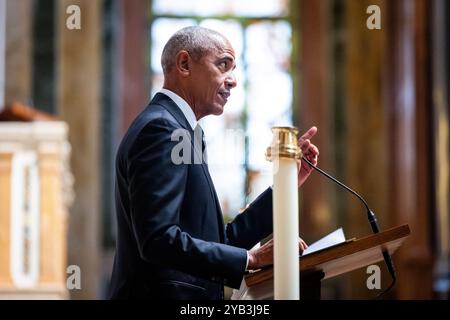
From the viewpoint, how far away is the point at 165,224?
9.09 ft

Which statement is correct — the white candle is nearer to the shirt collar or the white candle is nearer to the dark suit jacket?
the dark suit jacket

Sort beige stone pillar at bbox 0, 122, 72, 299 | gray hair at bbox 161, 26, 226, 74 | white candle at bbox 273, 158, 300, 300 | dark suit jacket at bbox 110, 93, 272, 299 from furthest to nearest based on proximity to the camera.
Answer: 1. beige stone pillar at bbox 0, 122, 72, 299
2. gray hair at bbox 161, 26, 226, 74
3. dark suit jacket at bbox 110, 93, 272, 299
4. white candle at bbox 273, 158, 300, 300

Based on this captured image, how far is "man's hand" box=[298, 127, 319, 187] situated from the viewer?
3.10 metres

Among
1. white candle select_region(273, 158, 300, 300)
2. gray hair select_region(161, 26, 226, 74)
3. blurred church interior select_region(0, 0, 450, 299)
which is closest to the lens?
white candle select_region(273, 158, 300, 300)

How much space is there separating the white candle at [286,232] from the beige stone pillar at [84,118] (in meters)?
8.30

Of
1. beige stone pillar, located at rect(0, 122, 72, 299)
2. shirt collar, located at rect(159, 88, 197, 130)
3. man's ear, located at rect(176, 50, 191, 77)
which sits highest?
man's ear, located at rect(176, 50, 191, 77)

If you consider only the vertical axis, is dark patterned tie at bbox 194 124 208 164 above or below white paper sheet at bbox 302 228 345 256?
above

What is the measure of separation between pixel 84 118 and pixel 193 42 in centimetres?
843

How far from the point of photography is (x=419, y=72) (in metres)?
10.5

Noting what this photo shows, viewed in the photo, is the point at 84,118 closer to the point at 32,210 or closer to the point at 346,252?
the point at 32,210

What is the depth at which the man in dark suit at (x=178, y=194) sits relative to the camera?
279 cm

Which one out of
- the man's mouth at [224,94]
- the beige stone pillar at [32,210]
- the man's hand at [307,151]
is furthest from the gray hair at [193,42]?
the beige stone pillar at [32,210]

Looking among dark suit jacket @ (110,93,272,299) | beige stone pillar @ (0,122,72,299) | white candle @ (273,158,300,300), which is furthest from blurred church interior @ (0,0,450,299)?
white candle @ (273,158,300,300)
